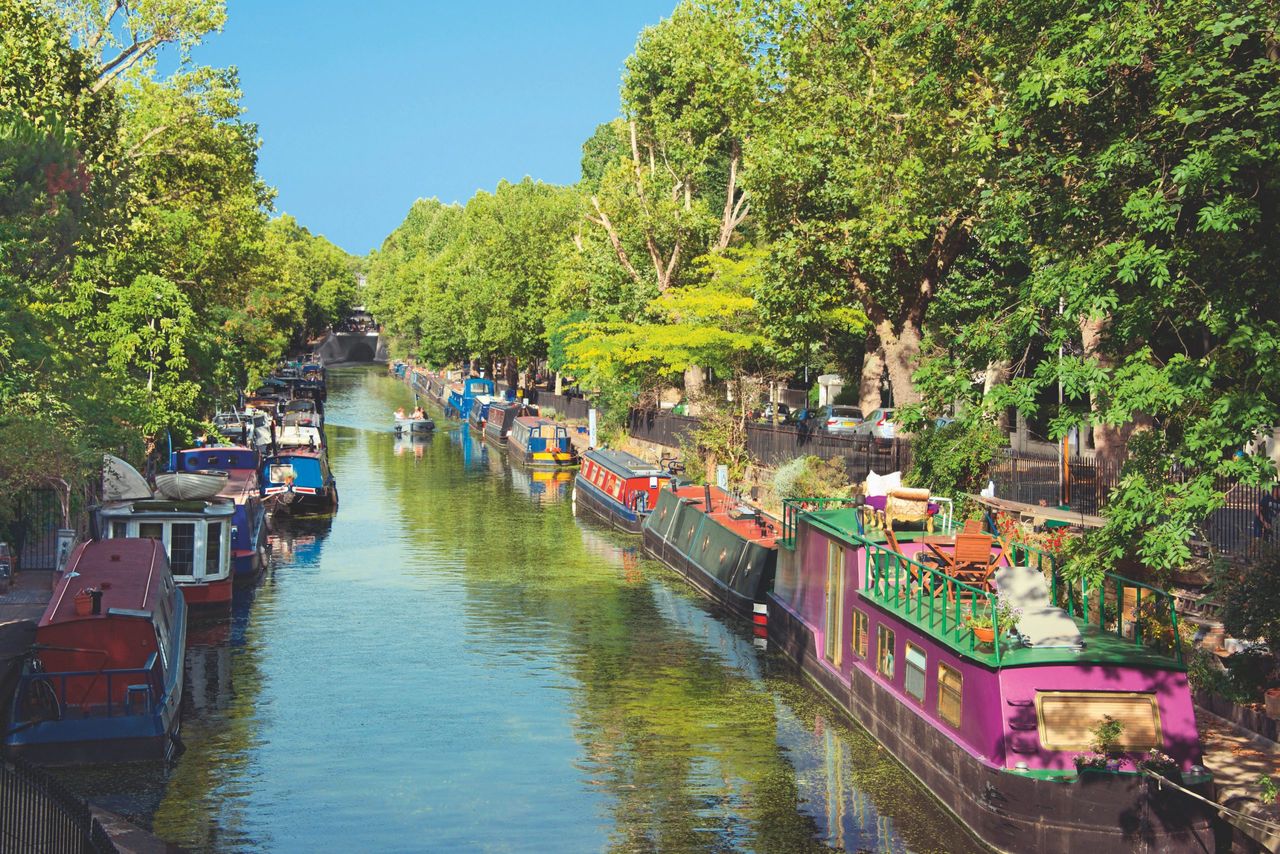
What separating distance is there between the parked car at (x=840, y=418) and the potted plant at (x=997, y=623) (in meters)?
38.6

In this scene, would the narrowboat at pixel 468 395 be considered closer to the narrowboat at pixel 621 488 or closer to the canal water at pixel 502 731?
the narrowboat at pixel 621 488

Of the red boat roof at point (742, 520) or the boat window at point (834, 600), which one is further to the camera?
the red boat roof at point (742, 520)

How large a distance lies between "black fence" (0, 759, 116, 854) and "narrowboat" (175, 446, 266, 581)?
22.3 meters

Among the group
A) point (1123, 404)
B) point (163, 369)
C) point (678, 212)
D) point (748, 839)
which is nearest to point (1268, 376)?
point (1123, 404)

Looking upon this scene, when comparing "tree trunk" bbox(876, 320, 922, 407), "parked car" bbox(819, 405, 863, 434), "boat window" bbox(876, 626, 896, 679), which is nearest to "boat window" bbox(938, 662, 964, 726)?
"boat window" bbox(876, 626, 896, 679)

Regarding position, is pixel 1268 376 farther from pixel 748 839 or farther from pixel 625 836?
pixel 625 836

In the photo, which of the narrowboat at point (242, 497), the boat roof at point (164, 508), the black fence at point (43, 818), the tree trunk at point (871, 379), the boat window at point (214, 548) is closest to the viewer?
the black fence at point (43, 818)

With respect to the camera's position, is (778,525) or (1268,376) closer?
(1268,376)

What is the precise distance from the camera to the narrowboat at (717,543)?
32.7 meters

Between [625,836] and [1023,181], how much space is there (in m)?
11.9

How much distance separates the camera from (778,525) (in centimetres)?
3684

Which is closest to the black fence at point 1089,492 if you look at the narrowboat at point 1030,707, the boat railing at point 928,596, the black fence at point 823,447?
the black fence at point 823,447

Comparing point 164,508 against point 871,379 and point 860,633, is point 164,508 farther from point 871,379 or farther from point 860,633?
point 871,379

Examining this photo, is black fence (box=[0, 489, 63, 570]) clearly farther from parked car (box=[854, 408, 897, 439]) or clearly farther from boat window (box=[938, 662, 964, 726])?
parked car (box=[854, 408, 897, 439])
